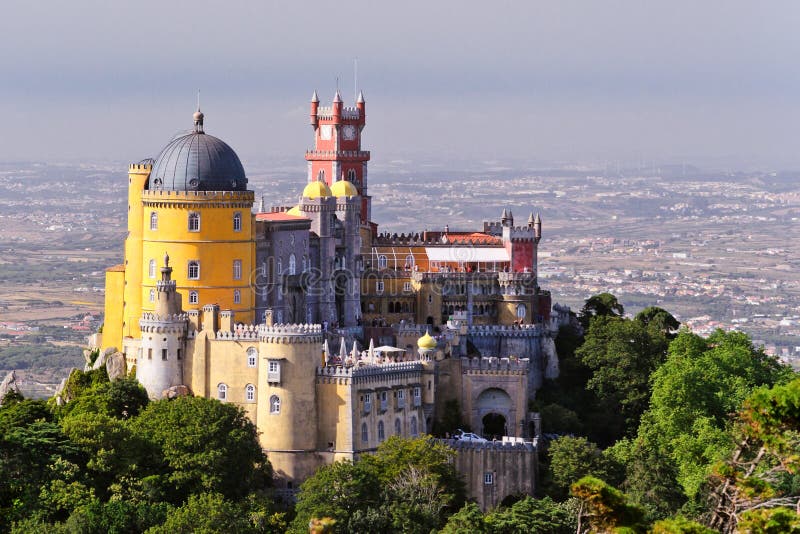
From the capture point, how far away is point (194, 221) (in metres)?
99.8

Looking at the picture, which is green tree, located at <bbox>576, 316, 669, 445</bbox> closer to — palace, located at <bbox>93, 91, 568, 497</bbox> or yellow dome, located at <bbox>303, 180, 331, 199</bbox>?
palace, located at <bbox>93, 91, 568, 497</bbox>

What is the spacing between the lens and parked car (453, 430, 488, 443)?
317ft

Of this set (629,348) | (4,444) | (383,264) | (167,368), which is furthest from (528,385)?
(4,444)

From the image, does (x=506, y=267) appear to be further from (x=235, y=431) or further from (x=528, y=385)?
(x=235, y=431)

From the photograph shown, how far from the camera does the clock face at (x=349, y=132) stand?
126012mm

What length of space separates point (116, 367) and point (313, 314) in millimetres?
13772

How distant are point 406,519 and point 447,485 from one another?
18.5ft

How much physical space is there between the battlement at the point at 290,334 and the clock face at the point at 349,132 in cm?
3424

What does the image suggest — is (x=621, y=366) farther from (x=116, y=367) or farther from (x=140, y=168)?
(x=140, y=168)

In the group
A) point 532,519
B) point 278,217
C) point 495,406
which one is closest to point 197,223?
point 278,217

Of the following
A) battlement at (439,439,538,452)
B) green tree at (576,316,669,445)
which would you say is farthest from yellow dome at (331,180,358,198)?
battlement at (439,439,538,452)

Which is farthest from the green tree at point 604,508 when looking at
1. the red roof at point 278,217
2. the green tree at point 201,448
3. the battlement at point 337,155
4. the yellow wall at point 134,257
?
the battlement at point 337,155

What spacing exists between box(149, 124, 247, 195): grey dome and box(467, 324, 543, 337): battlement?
18.4 metres

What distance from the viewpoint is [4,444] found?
286ft
